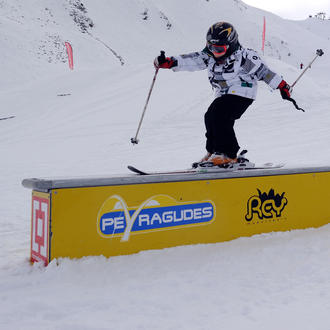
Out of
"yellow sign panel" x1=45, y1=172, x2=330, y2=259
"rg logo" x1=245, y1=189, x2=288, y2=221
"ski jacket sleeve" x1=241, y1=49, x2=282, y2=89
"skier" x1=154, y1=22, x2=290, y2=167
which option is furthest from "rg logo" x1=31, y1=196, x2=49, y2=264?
"ski jacket sleeve" x1=241, y1=49, x2=282, y2=89

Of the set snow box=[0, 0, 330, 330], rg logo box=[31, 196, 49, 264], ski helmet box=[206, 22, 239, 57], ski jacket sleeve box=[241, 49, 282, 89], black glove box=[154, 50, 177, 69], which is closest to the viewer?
snow box=[0, 0, 330, 330]

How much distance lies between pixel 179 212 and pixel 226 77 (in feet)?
4.49

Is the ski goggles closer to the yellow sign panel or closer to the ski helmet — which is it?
the ski helmet

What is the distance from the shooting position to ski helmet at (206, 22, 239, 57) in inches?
140

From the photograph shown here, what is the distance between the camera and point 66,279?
98.4 inches

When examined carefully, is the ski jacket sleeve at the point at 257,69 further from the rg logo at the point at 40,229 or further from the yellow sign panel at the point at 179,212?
the rg logo at the point at 40,229

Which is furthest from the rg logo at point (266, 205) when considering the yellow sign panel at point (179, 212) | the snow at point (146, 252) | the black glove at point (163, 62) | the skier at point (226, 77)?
the black glove at point (163, 62)

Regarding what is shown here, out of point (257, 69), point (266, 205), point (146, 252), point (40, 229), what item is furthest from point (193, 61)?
point (40, 229)

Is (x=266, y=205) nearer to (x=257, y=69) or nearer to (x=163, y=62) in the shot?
(x=257, y=69)

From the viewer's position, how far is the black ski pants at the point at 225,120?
374 cm

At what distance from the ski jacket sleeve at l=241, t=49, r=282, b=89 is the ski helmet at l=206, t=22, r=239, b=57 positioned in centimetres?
15

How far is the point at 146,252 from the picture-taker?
9.83 feet

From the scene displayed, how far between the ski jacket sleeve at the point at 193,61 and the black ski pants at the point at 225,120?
0.40 metres

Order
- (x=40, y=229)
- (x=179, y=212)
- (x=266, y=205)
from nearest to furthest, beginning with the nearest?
(x=40, y=229)
(x=179, y=212)
(x=266, y=205)
